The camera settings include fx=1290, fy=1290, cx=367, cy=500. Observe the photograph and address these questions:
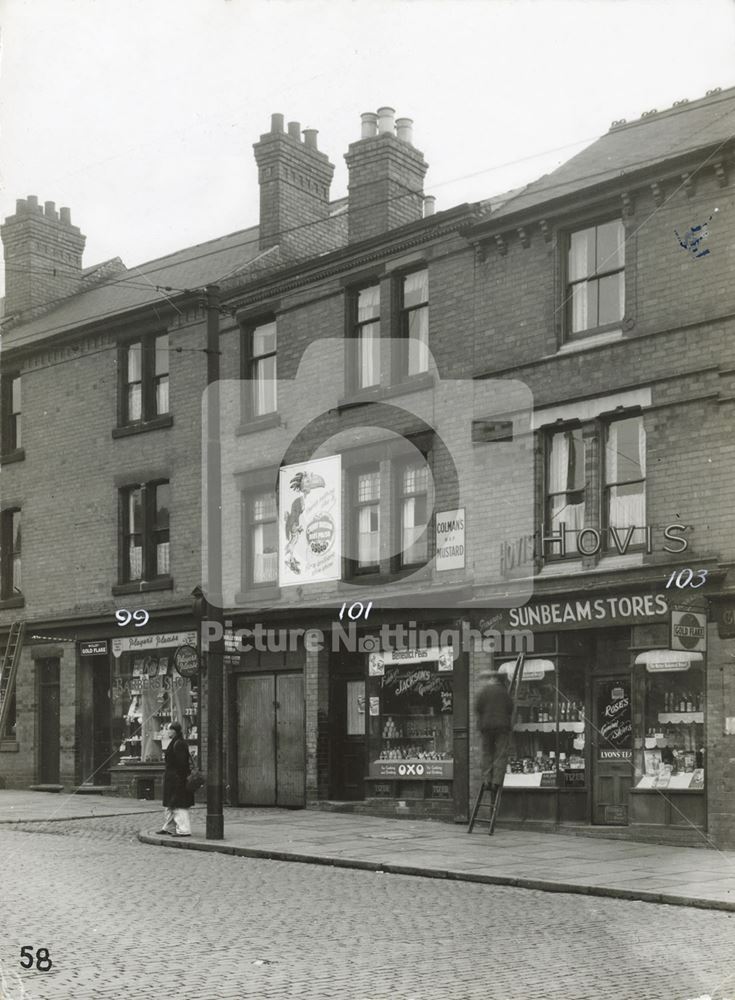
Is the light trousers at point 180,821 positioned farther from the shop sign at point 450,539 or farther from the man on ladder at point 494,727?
the shop sign at point 450,539

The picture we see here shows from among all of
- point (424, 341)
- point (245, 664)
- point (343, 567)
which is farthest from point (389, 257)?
point (245, 664)

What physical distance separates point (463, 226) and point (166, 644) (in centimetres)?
984

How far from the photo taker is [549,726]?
18.5 meters

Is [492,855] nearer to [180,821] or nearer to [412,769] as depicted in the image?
[180,821]

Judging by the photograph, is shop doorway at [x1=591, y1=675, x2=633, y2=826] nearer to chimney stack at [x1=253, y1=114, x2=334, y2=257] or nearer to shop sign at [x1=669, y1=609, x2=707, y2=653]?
shop sign at [x1=669, y1=609, x2=707, y2=653]

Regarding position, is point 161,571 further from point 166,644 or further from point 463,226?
point 463,226

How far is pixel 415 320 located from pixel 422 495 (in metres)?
2.93

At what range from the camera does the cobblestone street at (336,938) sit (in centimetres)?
819

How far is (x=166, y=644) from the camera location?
964 inches

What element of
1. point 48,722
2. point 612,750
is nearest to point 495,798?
point 612,750

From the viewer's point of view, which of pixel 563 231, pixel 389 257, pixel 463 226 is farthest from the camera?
pixel 389 257

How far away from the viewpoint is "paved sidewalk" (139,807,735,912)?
1291cm

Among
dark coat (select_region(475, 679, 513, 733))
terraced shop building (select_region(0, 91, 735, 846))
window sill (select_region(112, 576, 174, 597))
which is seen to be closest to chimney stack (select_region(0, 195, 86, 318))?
terraced shop building (select_region(0, 91, 735, 846))

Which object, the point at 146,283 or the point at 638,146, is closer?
the point at 638,146
